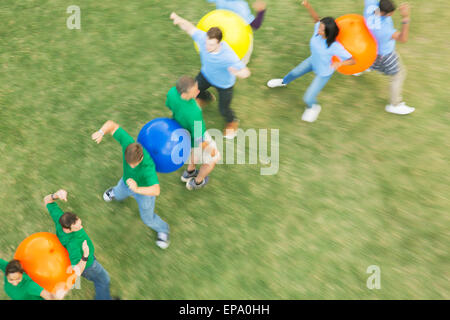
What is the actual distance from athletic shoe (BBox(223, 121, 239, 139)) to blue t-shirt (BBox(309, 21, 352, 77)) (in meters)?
1.37

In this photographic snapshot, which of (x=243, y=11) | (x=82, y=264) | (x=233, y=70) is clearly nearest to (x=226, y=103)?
(x=233, y=70)

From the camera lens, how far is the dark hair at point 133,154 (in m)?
3.25

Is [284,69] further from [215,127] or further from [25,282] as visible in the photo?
[25,282]

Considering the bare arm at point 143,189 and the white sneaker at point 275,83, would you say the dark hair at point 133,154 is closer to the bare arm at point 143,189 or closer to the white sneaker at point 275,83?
the bare arm at point 143,189

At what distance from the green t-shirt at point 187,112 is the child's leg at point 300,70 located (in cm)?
205

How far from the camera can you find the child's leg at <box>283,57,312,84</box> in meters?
5.10

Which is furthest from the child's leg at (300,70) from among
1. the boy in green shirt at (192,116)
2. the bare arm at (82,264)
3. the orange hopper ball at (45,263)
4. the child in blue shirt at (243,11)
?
the orange hopper ball at (45,263)

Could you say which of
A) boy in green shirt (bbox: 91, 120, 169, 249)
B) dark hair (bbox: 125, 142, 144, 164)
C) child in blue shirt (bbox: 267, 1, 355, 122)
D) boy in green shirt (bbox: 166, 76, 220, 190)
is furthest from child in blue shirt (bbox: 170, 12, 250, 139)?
dark hair (bbox: 125, 142, 144, 164)

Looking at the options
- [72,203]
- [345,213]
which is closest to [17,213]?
[72,203]

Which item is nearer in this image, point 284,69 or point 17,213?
point 17,213

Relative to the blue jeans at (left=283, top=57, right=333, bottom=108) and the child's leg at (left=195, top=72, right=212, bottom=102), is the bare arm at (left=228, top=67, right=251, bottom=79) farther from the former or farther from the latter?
the blue jeans at (left=283, top=57, right=333, bottom=108)
